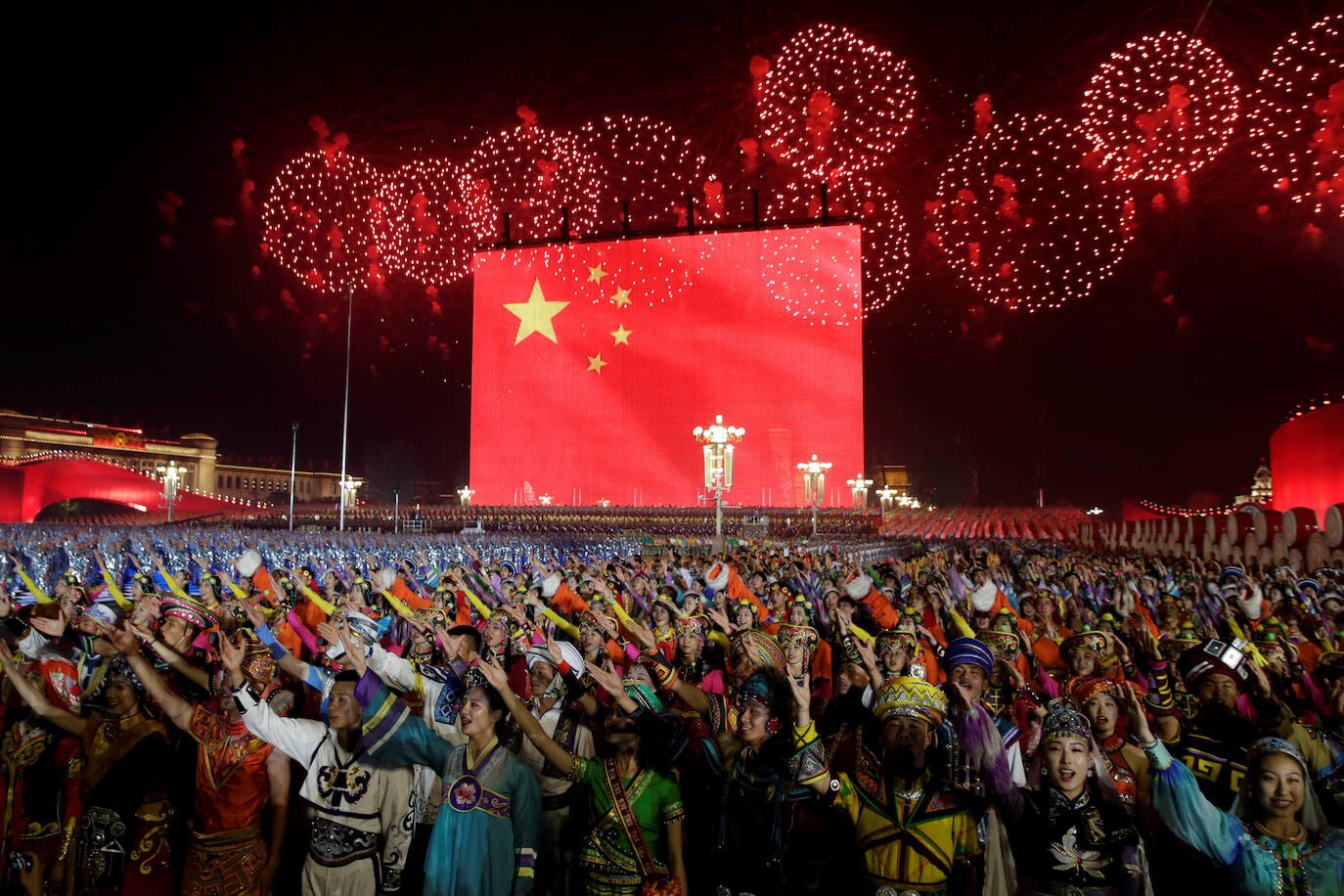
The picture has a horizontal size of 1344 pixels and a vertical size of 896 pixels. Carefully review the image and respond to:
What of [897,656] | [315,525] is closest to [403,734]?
[897,656]

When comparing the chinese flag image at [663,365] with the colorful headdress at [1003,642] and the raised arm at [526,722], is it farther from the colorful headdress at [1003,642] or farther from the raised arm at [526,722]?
the raised arm at [526,722]

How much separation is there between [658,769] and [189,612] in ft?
10.2

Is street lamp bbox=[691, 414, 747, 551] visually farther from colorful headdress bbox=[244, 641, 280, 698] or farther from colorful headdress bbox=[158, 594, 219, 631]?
colorful headdress bbox=[244, 641, 280, 698]

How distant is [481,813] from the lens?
3074mm

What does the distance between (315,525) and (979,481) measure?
142 ft

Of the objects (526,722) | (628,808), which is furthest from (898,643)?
(526,722)

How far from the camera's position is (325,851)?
319 cm

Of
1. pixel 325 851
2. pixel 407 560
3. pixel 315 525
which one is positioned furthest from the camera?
pixel 315 525

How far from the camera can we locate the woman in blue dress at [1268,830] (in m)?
2.47

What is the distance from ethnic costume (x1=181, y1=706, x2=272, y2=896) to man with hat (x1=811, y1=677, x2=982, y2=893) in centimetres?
→ 209

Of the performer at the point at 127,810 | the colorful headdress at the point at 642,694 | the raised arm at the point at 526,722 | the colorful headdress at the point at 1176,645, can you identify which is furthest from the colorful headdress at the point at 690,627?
the performer at the point at 127,810

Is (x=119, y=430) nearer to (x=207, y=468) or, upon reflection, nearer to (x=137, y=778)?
(x=207, y=468)

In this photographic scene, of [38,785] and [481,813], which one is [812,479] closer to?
[38,785]

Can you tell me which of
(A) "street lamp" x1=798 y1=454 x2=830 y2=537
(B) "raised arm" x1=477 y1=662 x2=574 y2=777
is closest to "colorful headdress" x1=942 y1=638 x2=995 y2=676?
(B) "raised arm" x1=477 y1=662 x2=574 y2=777
